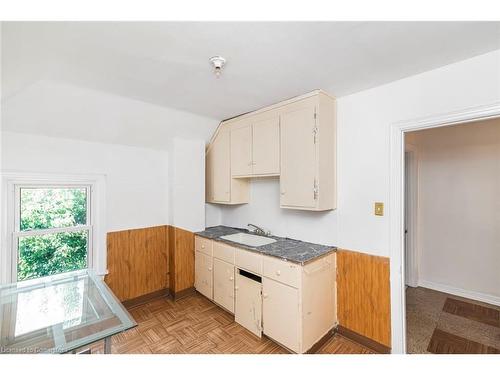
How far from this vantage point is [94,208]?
2.60m

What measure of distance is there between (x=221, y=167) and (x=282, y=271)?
5.22 feet

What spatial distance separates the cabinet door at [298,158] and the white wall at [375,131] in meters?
0.32

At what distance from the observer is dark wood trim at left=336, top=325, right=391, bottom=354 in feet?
6.27

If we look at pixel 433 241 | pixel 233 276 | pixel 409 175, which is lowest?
pixel 233 276

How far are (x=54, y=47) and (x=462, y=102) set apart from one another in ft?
8.36

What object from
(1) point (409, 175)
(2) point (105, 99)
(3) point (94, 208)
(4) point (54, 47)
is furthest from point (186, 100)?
(1) point (409, 175)

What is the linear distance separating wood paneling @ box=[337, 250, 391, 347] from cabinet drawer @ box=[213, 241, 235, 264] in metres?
1.05

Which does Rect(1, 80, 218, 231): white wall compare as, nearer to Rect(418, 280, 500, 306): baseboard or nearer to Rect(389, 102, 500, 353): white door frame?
Rect(389, 102, 500, 353): white door frame

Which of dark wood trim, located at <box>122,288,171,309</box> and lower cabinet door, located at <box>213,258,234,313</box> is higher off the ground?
lower cabinet door, located at <box>213,258,234,313</box>

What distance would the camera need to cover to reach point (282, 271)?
1945 mm

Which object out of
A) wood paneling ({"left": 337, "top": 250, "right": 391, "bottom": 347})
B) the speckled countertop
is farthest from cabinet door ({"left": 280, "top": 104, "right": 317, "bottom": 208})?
wood paneling ({"left": 337, "top": 250, "right": 391, "bottom": 347})

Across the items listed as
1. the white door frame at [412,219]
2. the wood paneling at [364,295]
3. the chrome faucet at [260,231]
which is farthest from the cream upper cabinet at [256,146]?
the white door frame at [412,219]

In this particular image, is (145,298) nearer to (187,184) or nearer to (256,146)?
(187,184)
